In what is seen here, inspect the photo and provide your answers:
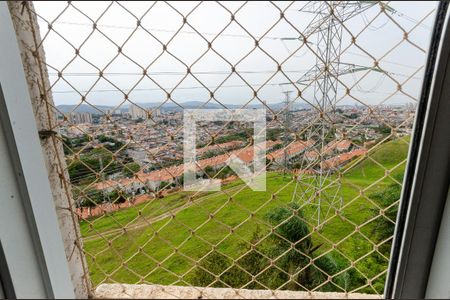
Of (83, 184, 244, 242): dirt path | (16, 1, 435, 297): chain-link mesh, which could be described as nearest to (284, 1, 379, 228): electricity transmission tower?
(16, 1, 435, 297): chain-link mesh

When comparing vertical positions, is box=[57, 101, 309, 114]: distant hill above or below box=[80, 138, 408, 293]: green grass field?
above

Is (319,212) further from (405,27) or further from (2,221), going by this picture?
(2,221)

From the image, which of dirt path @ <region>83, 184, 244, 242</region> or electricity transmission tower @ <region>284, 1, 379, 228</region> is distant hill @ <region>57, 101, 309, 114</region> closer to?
electricity transmission tower @ <region>284, 1, 379, 228</region>

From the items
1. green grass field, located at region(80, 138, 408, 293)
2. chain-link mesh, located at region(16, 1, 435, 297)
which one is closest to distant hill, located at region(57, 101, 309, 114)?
chain-link mesh, located at region(16, 1, 435, 297)

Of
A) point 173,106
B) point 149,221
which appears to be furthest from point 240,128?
point 149,221

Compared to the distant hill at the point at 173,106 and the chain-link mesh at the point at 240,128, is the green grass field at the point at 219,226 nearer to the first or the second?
the chain-link mesh at the point at 240,128

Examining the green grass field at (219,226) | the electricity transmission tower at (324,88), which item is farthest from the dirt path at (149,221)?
the electricity transmission tower at (324,88)

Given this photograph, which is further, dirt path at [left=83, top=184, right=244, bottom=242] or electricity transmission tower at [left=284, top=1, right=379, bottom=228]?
dirt path at [left=83, top=184, right=244, bottom=242]

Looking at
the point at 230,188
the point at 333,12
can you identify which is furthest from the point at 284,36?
the point at 230,188
